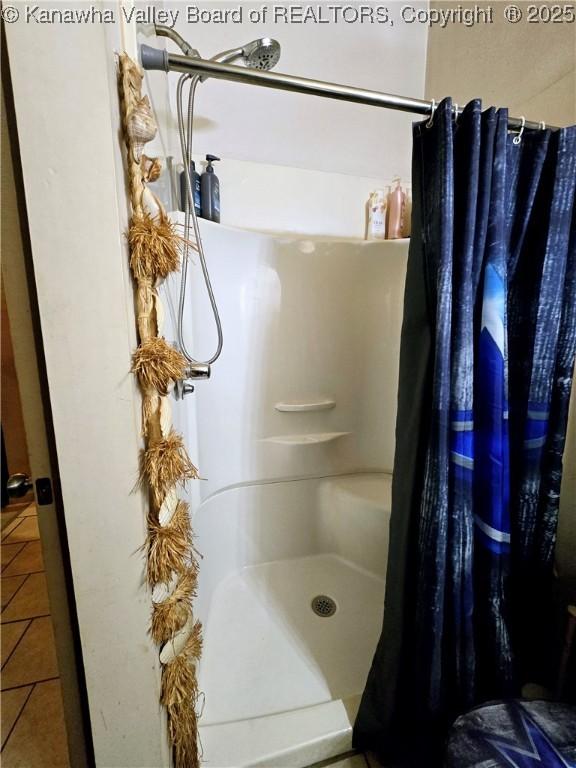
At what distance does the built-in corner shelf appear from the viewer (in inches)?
53.2

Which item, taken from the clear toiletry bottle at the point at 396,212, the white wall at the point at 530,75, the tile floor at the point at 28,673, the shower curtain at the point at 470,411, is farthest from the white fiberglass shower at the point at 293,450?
the white wall at the point at 530,75

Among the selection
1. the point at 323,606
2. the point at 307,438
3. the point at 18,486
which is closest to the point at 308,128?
the point at 307,438

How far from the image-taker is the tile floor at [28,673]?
829mm

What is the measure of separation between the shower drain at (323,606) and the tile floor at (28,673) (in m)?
0.81

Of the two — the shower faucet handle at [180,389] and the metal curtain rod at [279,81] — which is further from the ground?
the metal curtain rod at [279,81]

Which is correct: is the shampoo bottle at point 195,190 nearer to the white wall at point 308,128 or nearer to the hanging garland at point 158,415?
the white wall at point 308,128

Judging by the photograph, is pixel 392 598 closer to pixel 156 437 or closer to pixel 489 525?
pixel 489 525

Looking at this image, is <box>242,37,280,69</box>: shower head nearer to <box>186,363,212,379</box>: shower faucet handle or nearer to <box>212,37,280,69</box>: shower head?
<box>212,37,280,69</box>: shower head

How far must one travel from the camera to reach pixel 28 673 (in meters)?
1.03

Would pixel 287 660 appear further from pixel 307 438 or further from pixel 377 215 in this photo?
pixel 377 215

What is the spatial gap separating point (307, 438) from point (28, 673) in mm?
1300

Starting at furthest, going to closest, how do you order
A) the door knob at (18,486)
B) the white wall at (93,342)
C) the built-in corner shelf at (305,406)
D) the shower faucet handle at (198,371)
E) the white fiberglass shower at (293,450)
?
1. the built-in corner shelf at (305,406)
2. the white fiberglass shower at (293,450)
3. the shower faucet handle at (198,371)
4. the door knob at (18,486)
5. the white wall at (93,342)

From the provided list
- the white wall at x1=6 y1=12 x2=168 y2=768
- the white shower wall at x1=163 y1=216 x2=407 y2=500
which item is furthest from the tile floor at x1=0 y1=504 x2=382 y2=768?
the white shower wall at x1=163 y1=216 x2=407 y2=500

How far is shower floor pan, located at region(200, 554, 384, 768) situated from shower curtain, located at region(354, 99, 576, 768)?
14 cm
